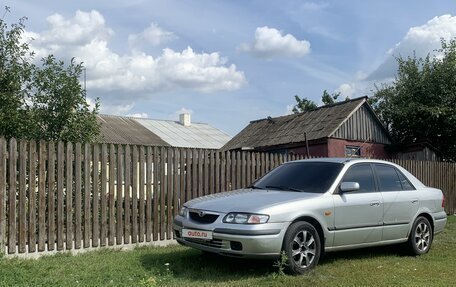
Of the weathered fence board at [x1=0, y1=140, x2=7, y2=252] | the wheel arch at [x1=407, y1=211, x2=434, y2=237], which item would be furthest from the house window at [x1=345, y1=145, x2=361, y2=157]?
the weathered fence board at [x1=0, y1=140, x2=7, y2=252]

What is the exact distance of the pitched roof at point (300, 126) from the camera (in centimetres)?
2361

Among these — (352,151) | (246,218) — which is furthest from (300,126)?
(246,218)

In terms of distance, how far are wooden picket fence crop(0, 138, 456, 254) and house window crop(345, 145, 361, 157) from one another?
14.2 metres

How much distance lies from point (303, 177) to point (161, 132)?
28.0 m

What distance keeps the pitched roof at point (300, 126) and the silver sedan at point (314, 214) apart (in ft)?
47.9

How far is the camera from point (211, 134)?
3781 cm

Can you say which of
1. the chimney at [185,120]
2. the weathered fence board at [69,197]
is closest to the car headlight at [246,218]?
the weathered fence board at [69,197]

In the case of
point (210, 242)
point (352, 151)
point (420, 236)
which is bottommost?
point (420, 236)

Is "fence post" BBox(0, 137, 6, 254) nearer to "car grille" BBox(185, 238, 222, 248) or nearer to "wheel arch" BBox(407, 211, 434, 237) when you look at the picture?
"car grille" BBox(185, 238, 222, 248)

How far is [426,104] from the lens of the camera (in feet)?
87.1

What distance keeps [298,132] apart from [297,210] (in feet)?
60.0

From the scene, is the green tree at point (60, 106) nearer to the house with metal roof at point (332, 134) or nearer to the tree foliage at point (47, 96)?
the tree foliage at point (47, 96)

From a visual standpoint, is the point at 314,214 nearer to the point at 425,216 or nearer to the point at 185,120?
the point at 425,216

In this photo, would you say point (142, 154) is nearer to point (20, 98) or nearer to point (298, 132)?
point (20, 98)
